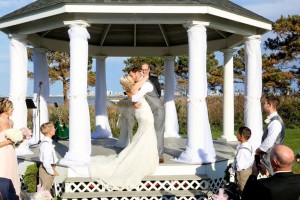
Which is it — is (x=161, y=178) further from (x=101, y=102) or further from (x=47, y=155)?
(x=101, y=102)

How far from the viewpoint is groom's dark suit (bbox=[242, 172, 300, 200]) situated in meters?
4.38

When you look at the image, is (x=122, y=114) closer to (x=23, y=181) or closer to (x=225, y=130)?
(x=23, y=181)

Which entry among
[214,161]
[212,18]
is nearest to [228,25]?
[212,18]

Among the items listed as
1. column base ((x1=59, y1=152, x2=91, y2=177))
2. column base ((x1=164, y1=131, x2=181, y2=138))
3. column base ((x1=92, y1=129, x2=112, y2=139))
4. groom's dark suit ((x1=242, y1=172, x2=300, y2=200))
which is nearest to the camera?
groom's dark suit ((x1=242, y1=172, x2=300, y2=200))

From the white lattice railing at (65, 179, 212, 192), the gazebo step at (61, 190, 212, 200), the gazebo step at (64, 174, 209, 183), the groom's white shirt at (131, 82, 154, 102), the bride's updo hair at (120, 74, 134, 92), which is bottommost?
the gazebo step at (61, 190, 212, 200)

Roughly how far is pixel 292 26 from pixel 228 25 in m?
32.3

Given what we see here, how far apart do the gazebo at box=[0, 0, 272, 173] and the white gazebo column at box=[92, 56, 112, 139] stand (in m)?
1.33

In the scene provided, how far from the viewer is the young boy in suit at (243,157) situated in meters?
8.00

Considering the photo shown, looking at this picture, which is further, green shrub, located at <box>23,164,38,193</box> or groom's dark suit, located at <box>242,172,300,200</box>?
green shrub, located at <box>23,164,38,193</box>

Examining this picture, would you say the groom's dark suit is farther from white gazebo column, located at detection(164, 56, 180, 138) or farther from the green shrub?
white gazebo column, located at detection(164, 56, 180, 138)

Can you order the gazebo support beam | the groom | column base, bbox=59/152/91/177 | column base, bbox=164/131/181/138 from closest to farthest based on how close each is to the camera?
the groom → column base, bbox=59/152/91/177 → the gazebo support beam → column base, bbox=164/131/181/138

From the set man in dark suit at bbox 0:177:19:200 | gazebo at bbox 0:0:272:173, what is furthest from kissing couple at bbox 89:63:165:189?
man in dark suit at bbox 0:177:19:200

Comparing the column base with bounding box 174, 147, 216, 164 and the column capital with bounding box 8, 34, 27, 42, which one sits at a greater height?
the column capital with bounding box 8, 34, 27, 42

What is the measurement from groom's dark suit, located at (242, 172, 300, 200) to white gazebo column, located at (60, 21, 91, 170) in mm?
5699
